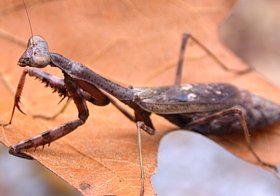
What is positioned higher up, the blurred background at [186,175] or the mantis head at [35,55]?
the mantis head at [35,55]

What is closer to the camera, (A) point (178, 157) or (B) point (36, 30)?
(B) point (36, 30)

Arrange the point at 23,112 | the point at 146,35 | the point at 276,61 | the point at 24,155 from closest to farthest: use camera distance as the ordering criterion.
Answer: the point at 24,155 < the point at 23,112 < the point at 146,35 < the point at 276,61

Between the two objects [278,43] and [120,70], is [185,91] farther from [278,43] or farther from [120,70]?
[278,43]

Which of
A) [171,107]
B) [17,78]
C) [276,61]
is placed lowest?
[276,61]

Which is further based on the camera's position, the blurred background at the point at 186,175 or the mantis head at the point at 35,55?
the blurred background at the point at 186,175

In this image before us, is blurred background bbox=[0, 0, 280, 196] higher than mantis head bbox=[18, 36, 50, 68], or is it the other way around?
mantis head bbox=[18, 36, 50, 68]

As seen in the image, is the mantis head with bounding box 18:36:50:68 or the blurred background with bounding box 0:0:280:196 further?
the blurred background with bounding box 0:0:280:196

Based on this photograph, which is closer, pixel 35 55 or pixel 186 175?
pixel 35 55

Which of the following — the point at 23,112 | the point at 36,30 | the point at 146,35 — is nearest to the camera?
the point at 23,112

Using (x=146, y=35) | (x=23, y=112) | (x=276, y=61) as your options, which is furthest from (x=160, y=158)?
(x=276, y=61)

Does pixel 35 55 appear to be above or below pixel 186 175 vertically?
above

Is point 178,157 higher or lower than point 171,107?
lower
